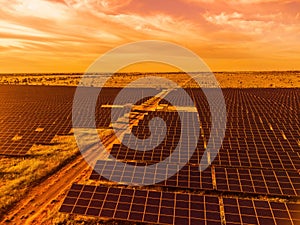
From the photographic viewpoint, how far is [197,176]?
39.4 feet

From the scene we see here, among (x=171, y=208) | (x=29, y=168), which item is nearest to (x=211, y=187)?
(x=171, y=208)

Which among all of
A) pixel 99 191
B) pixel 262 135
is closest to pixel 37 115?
pixel 99 191

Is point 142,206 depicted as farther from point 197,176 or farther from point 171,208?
point 197,176

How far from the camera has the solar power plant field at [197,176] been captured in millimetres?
9102

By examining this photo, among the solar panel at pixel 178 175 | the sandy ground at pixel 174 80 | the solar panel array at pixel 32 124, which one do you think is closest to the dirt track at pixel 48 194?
the solar panel at pixel 178 175

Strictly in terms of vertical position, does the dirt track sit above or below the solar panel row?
below

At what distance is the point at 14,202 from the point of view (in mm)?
10703

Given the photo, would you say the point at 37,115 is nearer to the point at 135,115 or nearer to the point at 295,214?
the point at 135,115

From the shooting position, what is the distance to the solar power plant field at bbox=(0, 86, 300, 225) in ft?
29.9

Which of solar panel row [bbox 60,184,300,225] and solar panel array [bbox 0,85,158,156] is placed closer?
solar panel row [bbox 60,184,300,225]

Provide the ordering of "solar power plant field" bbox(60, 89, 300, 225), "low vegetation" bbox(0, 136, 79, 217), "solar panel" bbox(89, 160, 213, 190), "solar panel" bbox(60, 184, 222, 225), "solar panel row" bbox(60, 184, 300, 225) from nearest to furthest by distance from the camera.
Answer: "solar panel row" bbox(60, 184, 300, 225) → "solar panel" bbox(60, 184, 222, 225) → "solar power plant field" bbox(60, 89, 300, 225) → "low vegetation" bbox(0, 136, 79, 217) → "solar panel" bbox(89, 160, 213, 190)

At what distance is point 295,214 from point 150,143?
8.82 m

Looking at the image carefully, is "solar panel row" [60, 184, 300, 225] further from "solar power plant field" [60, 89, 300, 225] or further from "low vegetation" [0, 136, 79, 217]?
"low vegetation" [0, 136, 79, 217]

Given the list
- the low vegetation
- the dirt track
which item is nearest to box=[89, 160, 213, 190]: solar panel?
the dirt track
